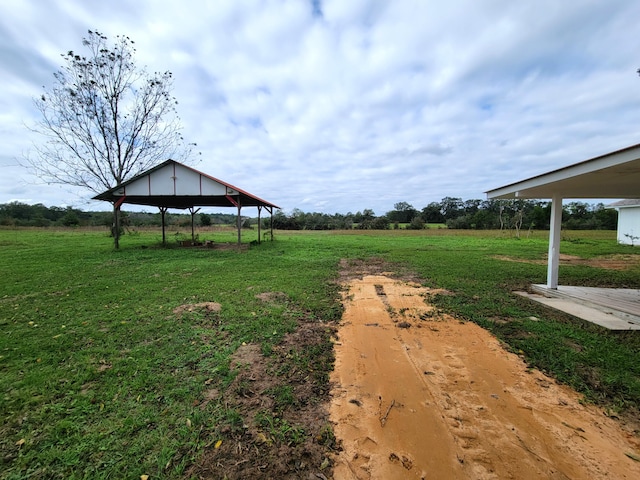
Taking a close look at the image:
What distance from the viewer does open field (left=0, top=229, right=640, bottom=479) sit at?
6.43ft

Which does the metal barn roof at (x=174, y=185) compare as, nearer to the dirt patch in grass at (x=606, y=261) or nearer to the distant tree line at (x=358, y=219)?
the dirt patch in grass at (x=606, y=261)

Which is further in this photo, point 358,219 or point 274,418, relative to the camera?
point 358,219

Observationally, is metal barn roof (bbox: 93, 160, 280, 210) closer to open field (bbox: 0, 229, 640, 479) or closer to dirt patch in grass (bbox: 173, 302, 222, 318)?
open field (bbox: 0, 229, 640, 479)

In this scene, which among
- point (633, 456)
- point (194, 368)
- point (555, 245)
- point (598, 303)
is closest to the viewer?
point (633, 456)

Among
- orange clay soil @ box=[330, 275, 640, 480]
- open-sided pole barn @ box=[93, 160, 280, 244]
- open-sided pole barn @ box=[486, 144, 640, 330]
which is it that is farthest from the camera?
open-sided pole barn @ box=[93, 160, 280, 244]

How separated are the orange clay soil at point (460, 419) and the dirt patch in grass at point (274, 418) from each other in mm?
155

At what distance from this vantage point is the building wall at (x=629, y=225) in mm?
16391

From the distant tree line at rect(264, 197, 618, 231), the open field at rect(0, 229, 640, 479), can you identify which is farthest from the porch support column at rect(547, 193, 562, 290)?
the distant tree line at rect(264, 197, 618, 231)

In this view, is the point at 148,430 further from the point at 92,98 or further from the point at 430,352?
the point at 92,98

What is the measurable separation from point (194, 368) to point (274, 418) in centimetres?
126

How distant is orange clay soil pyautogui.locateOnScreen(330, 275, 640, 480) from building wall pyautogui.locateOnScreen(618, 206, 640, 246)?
20.7 metres

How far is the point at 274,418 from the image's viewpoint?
2318 millimetres

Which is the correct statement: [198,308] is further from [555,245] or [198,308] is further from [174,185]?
[174,185]

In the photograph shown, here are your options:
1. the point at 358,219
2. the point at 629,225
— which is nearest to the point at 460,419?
the point at 629,225
